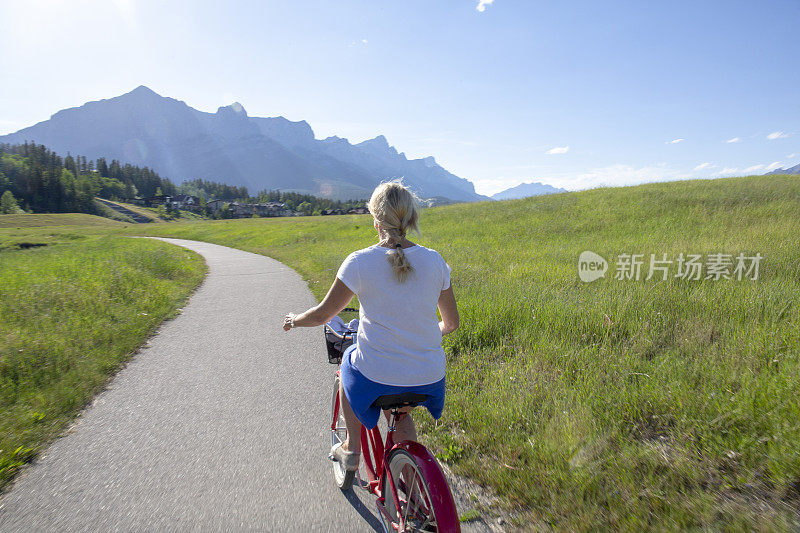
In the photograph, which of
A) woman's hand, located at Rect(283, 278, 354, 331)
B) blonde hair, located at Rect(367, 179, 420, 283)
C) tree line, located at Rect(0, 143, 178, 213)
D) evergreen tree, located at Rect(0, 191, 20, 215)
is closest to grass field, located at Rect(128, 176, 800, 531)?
woman's hand, located at Rect(283, 278, 354, 331)

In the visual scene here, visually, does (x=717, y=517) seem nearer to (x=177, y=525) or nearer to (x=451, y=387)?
(x=451, y=387)

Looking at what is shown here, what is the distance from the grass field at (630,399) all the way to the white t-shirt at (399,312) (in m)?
1.36

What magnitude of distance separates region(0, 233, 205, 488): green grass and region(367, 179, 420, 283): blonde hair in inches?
139

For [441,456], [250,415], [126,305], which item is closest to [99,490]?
[250,415]

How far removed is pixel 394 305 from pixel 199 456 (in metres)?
2.55

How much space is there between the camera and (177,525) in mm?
2547

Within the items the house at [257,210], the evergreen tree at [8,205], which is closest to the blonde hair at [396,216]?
the evergreen tree at [8,205]

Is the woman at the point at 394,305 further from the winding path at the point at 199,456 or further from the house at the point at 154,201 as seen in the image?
the house at the point at 154,201

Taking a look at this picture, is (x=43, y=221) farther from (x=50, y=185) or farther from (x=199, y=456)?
(x=199, y=456)

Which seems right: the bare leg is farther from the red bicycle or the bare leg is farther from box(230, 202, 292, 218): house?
box(230, 202, 292, 218): house

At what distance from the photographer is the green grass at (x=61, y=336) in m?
3.68

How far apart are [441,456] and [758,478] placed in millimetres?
2143

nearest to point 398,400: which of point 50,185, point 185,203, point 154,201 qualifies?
point 50,185

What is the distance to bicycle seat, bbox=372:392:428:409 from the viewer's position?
211 cm
